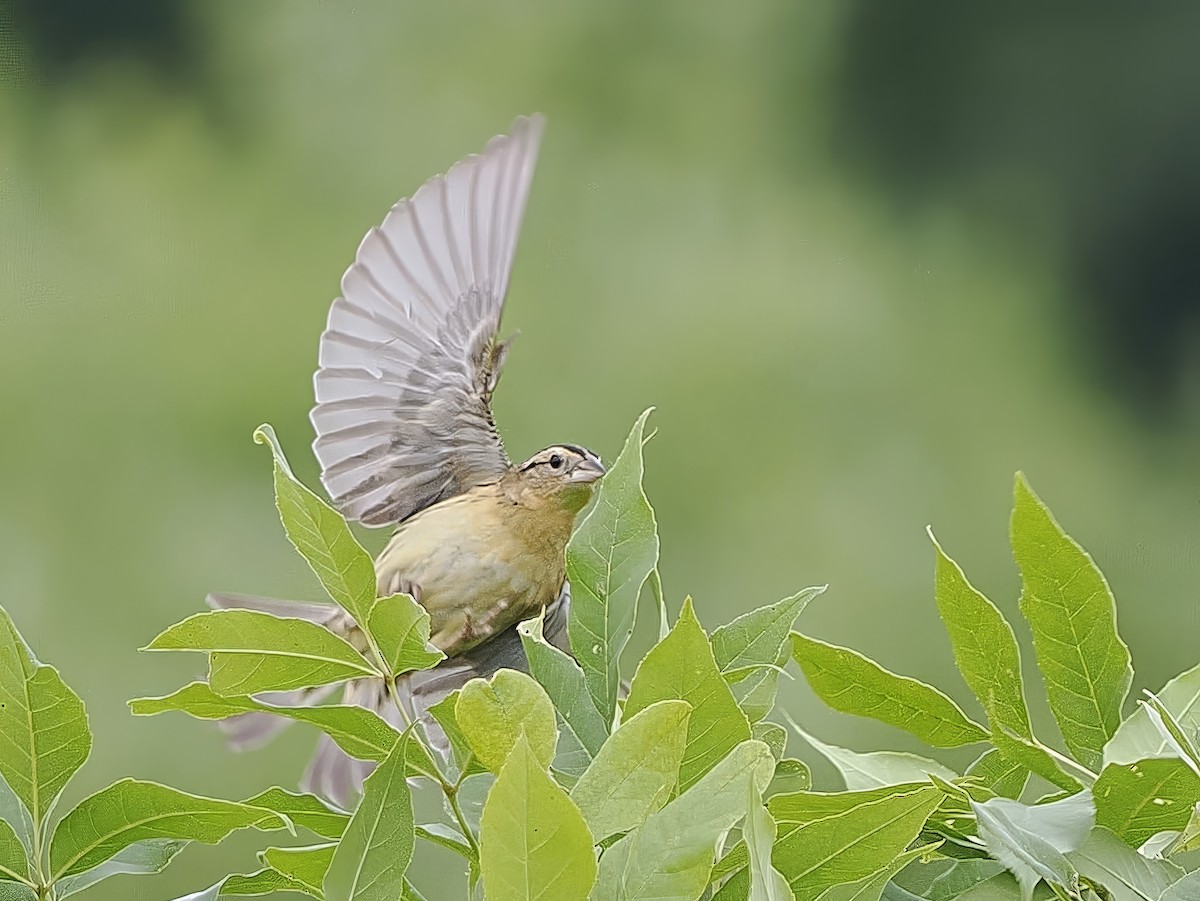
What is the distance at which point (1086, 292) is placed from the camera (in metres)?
4.17

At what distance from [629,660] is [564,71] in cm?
198

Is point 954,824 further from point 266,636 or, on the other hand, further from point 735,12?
point 735,12

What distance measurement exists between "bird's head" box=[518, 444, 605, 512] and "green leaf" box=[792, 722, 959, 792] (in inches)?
24.2

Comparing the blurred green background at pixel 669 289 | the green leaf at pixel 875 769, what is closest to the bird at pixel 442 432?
the green leaf at pixel 875 769

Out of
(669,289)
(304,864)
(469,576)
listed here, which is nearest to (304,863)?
(304,864)

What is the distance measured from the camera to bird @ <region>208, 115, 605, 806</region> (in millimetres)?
856

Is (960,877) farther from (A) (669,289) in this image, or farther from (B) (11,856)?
(A) (669,289)

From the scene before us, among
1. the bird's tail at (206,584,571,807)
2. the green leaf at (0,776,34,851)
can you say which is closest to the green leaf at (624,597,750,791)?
the green leaf at (0,776,34,851)

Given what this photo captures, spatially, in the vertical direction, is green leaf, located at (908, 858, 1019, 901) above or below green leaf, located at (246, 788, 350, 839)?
below

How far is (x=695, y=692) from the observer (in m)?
0.26

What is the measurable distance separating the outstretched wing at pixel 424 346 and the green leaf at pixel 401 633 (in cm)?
69

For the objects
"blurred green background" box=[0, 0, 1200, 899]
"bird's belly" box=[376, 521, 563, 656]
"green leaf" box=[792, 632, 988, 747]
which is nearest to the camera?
"green leaf" box=[792, 632, 988, 747]

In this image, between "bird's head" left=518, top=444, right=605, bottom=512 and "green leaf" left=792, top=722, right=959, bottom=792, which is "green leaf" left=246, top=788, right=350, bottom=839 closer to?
"green leaf" left=792, top=722, right=959, bottom=792

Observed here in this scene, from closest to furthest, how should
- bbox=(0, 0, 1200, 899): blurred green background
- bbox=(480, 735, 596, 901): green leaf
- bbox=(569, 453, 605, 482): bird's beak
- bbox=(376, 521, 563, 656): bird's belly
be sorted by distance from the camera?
1. bbox=(480, 735, 596, 901): green leaf
2. bbox=(376, 521, 563, 656): bird's belly
3. bbox=(569, 453, 605, 482): bird's beak
4. bbox=(0, 0, 1200, 899): blurred green background
